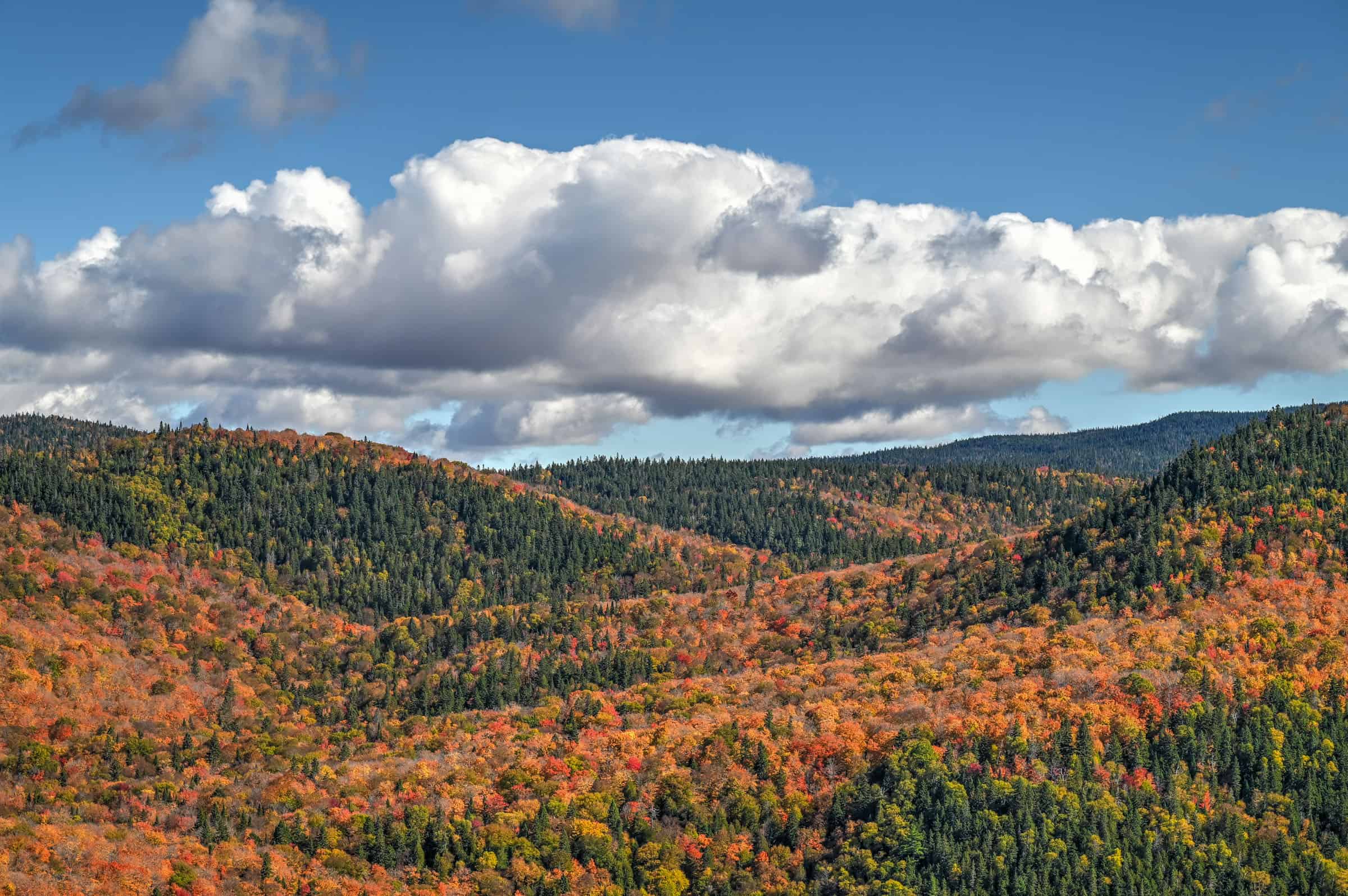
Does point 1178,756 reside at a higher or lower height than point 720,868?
higher

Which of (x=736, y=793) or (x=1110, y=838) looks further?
(x=736, y=793)

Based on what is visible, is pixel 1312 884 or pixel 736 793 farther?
pixel 736 793

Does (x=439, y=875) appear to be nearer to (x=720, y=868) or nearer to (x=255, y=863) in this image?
(x=255, y=863)

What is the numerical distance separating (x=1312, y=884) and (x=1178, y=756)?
2431 centimetres

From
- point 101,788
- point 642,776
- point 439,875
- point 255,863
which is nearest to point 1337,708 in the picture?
point 642,776

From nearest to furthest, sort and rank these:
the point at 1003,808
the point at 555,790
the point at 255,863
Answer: the point at 255,863
the point at 1003,808
the point at 555,790

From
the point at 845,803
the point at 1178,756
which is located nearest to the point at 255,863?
the point at 845,803

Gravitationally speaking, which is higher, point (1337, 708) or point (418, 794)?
point (1337, 708)

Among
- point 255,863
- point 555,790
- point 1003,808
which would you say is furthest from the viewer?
point 555,790

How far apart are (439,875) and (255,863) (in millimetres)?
24291

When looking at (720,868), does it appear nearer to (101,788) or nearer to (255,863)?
(255,863)

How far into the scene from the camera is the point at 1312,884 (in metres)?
164

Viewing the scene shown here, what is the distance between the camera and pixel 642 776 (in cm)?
18912

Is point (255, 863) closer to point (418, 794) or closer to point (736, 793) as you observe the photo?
point (418, 794)
